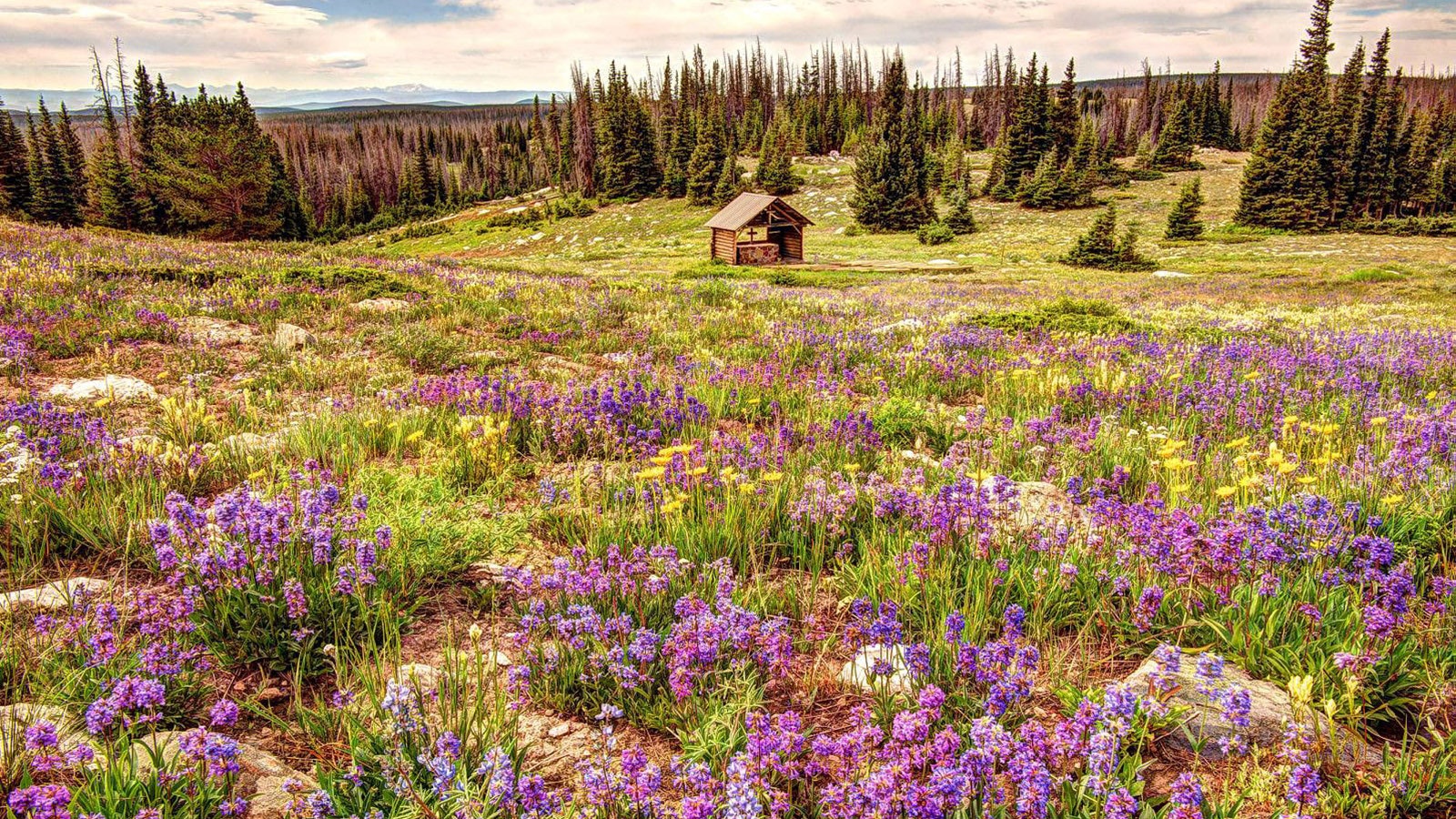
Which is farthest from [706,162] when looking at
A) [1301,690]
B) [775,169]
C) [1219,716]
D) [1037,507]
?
[1301,690]

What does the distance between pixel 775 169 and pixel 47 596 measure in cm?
8433

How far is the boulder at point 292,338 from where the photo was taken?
9.46 m

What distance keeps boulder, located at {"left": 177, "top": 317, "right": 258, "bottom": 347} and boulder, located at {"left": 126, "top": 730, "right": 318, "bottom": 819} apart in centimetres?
861

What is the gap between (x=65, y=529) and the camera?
372cm

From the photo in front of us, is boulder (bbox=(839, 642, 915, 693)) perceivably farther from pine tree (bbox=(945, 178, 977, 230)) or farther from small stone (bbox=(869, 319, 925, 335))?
pine tree (bbox=(945, 178, 977, 230))

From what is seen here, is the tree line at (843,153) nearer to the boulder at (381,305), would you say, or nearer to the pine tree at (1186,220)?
the pine tree at (1186,220)

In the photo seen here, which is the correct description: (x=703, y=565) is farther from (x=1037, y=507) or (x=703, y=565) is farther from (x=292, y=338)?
(x=292, y=338)

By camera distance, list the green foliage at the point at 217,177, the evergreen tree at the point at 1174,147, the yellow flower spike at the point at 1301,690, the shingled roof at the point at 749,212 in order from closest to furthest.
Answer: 1. the yellow flower spike at the point at 1301,690
2. the shingled roof at the point at 749,212
3. the green foliage at the point at 217,177
4. the evergreen tree at the point at 1174,147

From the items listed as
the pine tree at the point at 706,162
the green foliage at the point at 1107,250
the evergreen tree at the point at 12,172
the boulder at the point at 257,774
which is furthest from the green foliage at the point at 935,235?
the evergreen tree at the point at 12,172

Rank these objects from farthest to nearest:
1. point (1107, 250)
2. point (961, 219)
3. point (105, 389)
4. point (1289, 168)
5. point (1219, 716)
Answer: point (961, 219)
point (1289, 168)
point (1107, 250)
point (105, 389)
point (1219, 716)

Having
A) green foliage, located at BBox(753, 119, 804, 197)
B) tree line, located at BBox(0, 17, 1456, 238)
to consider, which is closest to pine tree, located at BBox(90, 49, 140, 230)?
tree line, located at BBox(0, 17, 1456, 238)

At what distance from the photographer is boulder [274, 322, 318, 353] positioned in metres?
9.46

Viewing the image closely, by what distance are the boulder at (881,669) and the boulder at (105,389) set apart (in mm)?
7339

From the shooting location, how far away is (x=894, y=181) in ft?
212
